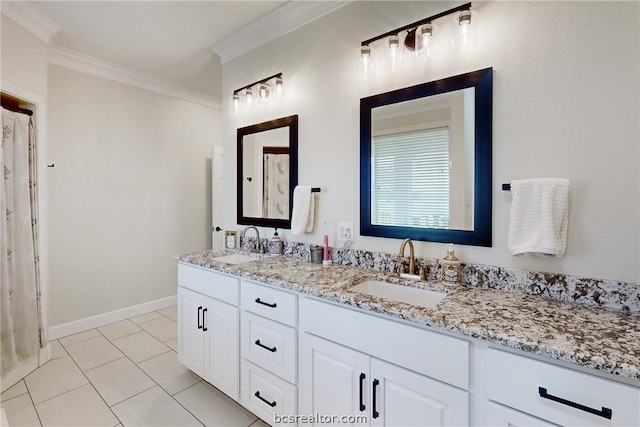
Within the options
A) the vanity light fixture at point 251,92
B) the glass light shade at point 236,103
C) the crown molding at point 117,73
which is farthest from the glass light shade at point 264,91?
the crown molding at point 117,73

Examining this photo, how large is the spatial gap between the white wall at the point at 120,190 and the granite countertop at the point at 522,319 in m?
2.40

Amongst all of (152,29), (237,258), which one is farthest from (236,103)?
(237,258)

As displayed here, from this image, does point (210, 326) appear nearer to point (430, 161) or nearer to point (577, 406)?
point (430, 161)

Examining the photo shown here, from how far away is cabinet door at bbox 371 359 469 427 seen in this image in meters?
1.05

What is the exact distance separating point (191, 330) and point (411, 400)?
1.58 m

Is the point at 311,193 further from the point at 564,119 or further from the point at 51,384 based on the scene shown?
the point at 51,384

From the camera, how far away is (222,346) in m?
1.88

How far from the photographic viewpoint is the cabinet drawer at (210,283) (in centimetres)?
181

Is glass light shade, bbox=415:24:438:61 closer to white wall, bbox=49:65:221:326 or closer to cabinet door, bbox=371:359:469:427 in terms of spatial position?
cabinet door, bbox=371:359:469:427

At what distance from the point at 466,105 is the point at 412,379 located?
1.27m

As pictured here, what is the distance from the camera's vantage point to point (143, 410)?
1884mm

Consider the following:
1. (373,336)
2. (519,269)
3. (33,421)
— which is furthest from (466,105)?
(33,421)

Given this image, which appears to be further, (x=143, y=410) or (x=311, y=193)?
(x=311, y=193)

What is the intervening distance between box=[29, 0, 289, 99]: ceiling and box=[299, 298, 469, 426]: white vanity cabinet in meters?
2.07
